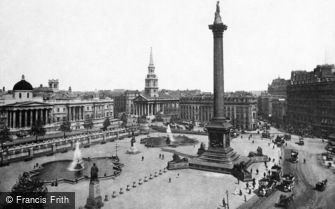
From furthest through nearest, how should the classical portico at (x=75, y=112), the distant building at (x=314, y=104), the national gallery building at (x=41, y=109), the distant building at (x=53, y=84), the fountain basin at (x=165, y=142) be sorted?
the distant building at (x=53, y=84) < the classical portico at (x=75, y=112) < the national gallery building at (x=41, y=109) < the distant building at (x=314, y=104) < the fountain basin at (x=165, y=142)

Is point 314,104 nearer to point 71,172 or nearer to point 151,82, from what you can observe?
point 71,172

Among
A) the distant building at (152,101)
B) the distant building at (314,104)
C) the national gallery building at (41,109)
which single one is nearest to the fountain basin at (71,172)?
the national gallery building at (41,109)

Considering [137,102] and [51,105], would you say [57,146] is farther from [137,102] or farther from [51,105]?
[137,102]

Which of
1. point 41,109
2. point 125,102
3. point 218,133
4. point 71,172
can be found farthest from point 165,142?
point 125,102

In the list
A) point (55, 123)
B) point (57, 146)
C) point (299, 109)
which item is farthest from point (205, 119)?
point (57, 146)

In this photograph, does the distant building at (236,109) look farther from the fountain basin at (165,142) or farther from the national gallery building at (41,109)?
the national gallery building at (41,109)
